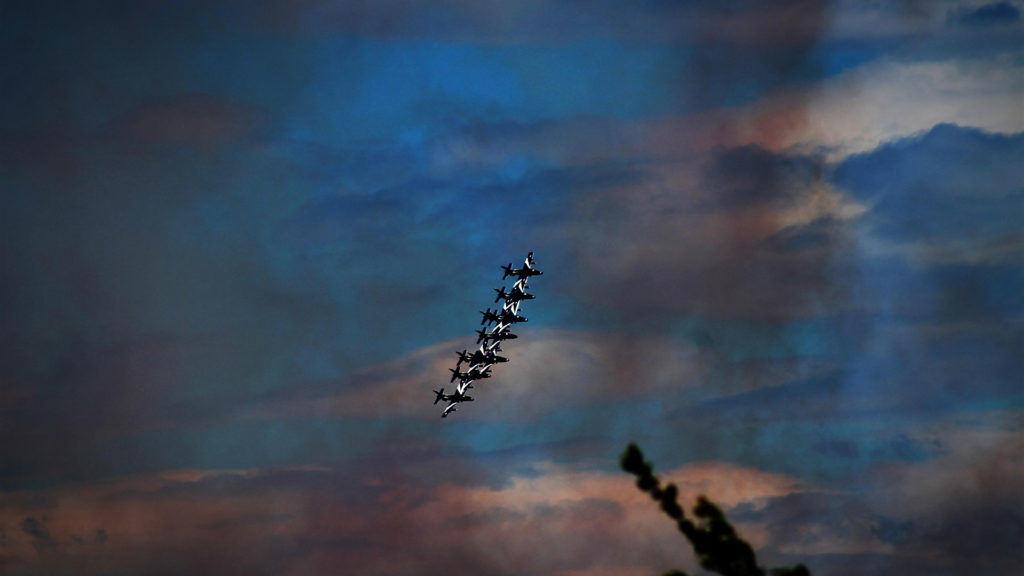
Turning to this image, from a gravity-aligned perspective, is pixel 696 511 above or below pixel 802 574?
above

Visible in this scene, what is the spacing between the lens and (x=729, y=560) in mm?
79875

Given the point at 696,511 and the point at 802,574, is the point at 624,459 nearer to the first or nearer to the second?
the point at 696,511

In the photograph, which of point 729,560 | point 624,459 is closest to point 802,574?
point 729,560

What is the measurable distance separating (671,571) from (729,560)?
3.63 meters

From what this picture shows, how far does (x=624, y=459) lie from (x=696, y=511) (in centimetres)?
564

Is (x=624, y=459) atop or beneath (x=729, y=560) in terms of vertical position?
atop

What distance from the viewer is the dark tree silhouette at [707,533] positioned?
7956 centimetres

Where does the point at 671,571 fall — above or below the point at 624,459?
below

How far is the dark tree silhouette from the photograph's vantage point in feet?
261

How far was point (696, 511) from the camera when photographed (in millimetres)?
80750

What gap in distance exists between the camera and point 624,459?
79812 mm

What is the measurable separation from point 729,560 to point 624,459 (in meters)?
8.81

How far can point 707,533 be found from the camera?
80625mm

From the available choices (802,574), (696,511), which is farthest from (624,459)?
(802,574)
